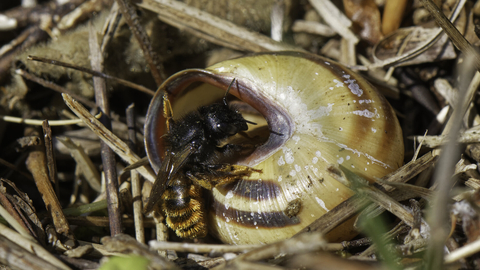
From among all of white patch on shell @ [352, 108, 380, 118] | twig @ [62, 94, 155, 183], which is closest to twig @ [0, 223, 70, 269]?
twig @ [62, 94, 155, 183]

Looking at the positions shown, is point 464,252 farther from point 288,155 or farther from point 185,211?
point 185,211

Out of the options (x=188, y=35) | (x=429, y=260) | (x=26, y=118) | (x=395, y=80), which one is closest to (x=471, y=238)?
→ (x=429, y=260)

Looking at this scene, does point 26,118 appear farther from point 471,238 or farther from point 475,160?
point 475,160

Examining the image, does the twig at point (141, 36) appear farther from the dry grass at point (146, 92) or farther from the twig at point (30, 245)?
the twig at point (30, 245)

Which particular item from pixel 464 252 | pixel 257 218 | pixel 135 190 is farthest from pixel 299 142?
pixel 135 190

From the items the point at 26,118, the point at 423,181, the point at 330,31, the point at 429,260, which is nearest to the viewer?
the point at 429,260

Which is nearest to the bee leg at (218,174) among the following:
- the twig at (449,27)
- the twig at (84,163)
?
the twig at (84,163)

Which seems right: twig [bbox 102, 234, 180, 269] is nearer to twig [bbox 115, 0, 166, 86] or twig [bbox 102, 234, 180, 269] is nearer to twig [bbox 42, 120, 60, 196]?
twig [bbox 42, 120, 60, 196]
